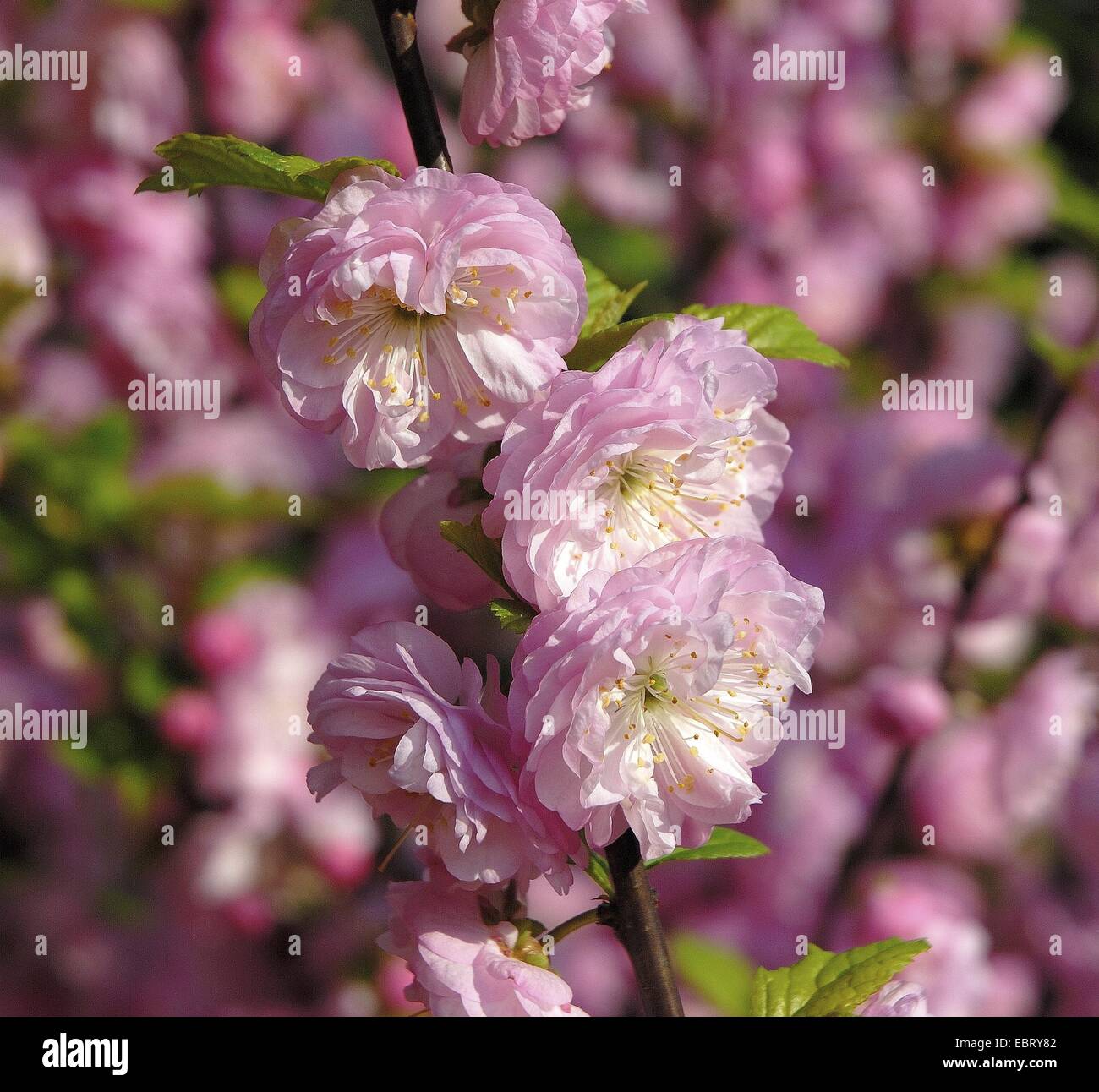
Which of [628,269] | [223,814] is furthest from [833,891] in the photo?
[628,269]

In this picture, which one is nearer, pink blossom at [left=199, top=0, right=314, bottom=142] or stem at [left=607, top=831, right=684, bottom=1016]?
stem at [left=607, top=831, right=684, bottom=1016]

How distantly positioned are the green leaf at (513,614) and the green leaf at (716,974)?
0.75 m

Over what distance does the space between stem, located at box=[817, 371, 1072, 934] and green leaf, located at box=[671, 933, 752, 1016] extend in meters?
0.20

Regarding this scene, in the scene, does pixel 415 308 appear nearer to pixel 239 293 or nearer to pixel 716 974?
pixel 716 974

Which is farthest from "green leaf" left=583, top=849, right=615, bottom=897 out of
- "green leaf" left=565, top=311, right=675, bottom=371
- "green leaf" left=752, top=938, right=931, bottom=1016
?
"green leaf" left=565, top=311, right=675, bottom=371

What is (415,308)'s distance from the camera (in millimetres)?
564

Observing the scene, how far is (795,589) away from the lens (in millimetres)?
543

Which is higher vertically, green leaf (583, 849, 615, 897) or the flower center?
the flower center

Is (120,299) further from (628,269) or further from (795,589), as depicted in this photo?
(795,589)

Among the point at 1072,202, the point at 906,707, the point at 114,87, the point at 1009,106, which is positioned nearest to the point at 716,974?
the point at 906,707

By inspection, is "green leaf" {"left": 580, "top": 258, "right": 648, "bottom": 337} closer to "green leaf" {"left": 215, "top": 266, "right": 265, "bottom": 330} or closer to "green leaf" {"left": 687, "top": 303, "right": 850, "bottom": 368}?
"green leaf" {"left": 687, "top": 303, "right": 850, "bottom": 368}

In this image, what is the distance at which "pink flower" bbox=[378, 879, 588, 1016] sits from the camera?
0.57m

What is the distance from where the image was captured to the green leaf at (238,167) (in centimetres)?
54
